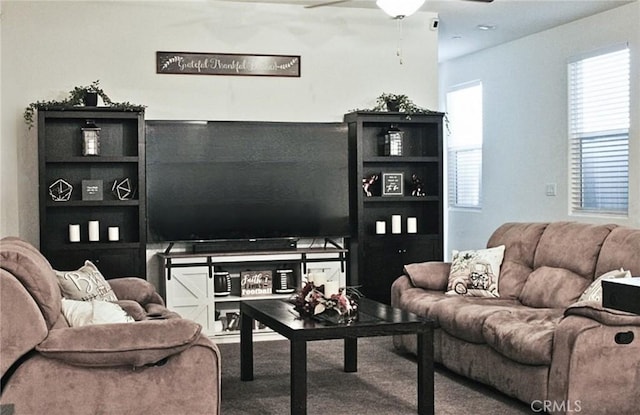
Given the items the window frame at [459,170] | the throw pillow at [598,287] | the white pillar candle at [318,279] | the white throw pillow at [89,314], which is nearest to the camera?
the white throw pillow at [89,314]

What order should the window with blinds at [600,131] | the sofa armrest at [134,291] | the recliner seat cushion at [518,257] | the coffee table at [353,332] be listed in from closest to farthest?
the coffee table at [353,332] < the sofa armrest at [134,291] < the recliner seat cushion at [518,257] < the window with blinds at [600,131]

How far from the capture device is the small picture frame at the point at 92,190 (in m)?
6.76

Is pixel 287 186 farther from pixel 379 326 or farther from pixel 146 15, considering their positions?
pixel 379 326

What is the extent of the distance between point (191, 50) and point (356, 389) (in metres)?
3.43

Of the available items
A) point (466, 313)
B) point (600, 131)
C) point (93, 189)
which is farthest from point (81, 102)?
point (600, 131)

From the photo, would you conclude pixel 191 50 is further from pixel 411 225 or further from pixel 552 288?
pixel 552 288

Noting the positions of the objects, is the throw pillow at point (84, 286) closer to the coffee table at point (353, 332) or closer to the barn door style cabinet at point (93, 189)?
the coffee table at point (353, 332)

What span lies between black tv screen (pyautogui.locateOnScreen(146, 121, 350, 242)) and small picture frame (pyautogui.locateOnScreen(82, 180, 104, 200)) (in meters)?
0.40

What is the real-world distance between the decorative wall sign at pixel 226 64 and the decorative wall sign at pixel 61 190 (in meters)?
1.22

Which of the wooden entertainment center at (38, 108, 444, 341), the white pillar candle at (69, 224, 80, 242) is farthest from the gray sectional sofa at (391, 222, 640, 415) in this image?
the white pillar candle at (69, 224, 80, 242)

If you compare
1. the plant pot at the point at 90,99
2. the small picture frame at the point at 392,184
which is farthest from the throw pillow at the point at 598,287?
the plant pot at the point at 90,99

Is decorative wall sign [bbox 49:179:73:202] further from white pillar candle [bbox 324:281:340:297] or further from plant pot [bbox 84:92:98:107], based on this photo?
white pillar candle [bbox 324:281:340:297]

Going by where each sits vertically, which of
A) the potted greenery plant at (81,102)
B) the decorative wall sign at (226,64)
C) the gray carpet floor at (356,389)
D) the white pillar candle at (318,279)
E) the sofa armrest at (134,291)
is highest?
the decorative wall sign at (226,64)

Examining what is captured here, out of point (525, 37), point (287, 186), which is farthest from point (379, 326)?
point (525, 37)
